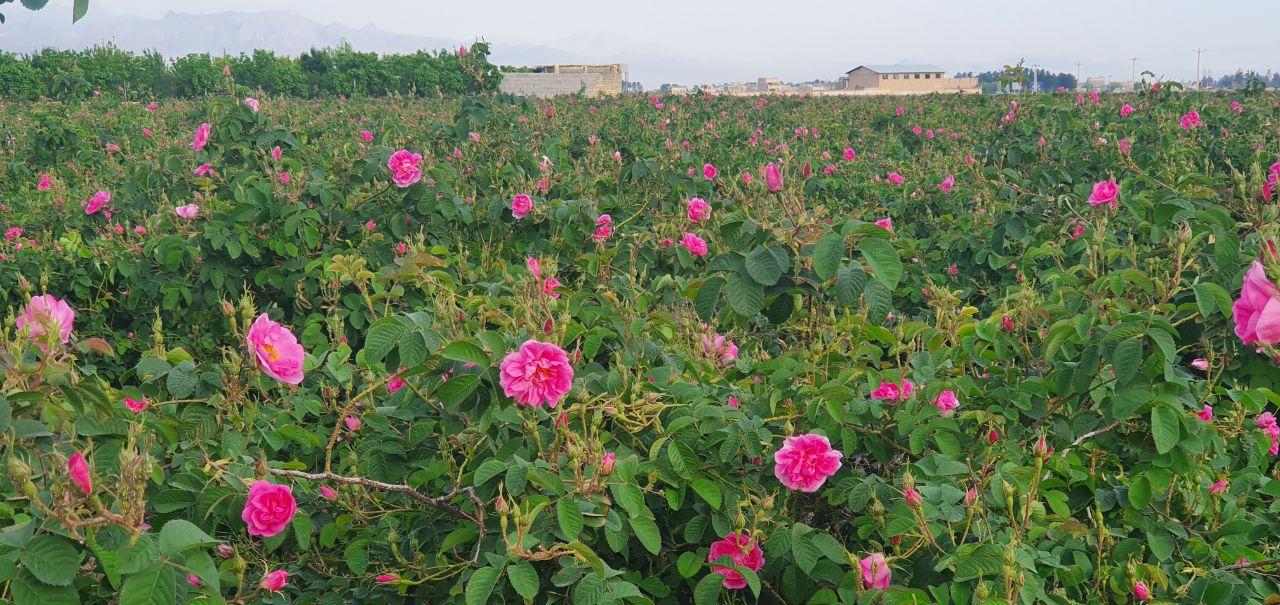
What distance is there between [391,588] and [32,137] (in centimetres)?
897

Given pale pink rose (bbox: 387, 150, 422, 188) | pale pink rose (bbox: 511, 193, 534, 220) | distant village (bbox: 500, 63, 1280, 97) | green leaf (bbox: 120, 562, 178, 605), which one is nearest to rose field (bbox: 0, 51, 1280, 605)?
green leaf (bbox: 120, 562, 178, 605)

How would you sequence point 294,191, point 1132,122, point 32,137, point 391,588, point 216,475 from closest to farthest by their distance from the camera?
point 216,475
point 391,588
point 294,191
point 1132,122
point 32,137

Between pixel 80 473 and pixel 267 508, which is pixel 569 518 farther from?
pixel 80 473

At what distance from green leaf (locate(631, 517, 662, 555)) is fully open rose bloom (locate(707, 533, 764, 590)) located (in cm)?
15

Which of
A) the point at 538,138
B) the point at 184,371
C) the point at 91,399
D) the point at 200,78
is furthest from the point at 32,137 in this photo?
the point at 200,78

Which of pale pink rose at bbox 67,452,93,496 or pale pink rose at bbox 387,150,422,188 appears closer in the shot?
pale pink rose at bbox 67,452,93,496

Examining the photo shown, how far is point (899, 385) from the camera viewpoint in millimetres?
1907

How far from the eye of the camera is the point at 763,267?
176 centimetres

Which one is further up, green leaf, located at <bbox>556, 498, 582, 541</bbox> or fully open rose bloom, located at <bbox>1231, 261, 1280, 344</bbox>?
fully open rose bloom, located at <bbox>1231, 261, 1280, 344</bbox>

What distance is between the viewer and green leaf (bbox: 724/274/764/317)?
1.75m

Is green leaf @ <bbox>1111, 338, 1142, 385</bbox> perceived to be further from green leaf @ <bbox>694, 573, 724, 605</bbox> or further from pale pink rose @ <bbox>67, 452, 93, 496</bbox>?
pale pink rose @ <bbox>67, 452, 93, 496</bbox>

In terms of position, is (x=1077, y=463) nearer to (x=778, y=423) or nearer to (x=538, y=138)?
(x=778, y=423)

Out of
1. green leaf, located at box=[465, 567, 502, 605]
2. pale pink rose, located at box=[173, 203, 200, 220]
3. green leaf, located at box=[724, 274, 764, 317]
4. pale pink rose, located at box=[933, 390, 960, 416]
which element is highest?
pale pink rose, located at box=[173, 203, 200, 220]

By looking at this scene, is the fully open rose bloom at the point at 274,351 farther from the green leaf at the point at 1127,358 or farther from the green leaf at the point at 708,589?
the green leaf at the point at 1127,358
